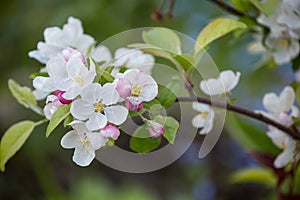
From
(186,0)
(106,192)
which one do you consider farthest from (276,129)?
(106,192)

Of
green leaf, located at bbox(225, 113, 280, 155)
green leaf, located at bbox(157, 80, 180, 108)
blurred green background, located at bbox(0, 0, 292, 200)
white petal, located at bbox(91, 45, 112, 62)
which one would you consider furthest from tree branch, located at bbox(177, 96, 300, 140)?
blurred green background, located at bbox(0, 0, 292, 200)

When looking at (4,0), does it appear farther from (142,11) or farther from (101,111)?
(101,111)

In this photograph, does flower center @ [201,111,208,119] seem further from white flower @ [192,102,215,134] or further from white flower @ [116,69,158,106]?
white flower @ [116,69,158,106]

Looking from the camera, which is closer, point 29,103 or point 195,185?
point 29,103

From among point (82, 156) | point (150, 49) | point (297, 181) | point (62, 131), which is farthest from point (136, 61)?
point (62, 131)

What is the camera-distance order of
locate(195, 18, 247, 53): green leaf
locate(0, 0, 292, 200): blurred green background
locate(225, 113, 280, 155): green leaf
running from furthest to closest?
locate(0, 0, 292, 200): blurred green background → locate(225, 113, 280, 155): green leaf → locate(195, 18, 247, 53): green leaf

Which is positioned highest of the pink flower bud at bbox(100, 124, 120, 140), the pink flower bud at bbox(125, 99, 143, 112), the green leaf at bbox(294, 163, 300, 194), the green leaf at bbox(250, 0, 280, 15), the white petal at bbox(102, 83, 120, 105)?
the white petal at bbox(102, 83, 120, 105)

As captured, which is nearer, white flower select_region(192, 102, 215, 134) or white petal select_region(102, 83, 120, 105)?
white petal select_region(102, 83, 120, 105)
